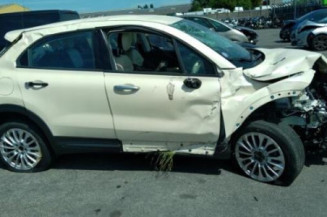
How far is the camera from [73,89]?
4.61 metres

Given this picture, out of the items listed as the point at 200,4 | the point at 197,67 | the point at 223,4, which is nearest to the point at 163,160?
the point at 197,67

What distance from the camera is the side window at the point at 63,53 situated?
4652mm

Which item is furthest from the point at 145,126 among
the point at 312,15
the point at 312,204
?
the point at 312,15

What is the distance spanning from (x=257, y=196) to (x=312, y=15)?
45.5 feet

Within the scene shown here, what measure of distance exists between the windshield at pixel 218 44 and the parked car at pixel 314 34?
36.5 ft

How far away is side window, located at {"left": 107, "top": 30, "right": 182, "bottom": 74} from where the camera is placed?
450cm

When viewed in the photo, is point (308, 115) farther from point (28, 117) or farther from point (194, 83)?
point (28, 117)

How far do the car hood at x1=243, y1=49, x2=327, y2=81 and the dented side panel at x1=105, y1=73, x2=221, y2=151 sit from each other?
0.43m

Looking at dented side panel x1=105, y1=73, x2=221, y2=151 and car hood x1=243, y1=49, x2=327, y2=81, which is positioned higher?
car hood x1=243, y1=49, x2=327, y2=81

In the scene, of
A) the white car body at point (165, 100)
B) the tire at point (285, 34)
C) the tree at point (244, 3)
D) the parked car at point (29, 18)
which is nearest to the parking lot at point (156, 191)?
the white car body at point (165, 100)

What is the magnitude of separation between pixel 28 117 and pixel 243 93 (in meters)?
2.39

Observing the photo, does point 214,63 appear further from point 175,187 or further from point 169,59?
point 175,187

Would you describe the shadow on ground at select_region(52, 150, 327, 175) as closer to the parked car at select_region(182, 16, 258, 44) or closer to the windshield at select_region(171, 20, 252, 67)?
the windshield at select_region(171, 20, 252, 67)

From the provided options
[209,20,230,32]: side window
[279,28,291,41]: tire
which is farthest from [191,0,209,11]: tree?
[209,20,230,32]: side window
